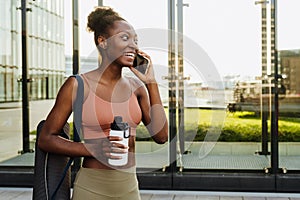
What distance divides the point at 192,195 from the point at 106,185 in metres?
4.04

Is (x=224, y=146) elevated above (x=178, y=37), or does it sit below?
below

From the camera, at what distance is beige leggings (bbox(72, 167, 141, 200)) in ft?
4.54

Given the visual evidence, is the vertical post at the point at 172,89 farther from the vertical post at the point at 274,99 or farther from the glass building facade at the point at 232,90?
the vertical post at the point at 274,99

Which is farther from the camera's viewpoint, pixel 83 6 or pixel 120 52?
pixel 83 6

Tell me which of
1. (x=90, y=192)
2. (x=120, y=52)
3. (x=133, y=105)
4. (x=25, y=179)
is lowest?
(x=25, y=179)

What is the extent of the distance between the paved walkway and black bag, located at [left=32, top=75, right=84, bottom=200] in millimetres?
3798

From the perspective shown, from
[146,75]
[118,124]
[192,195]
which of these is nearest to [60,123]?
[118,124]

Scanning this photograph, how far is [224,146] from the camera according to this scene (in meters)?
5.68

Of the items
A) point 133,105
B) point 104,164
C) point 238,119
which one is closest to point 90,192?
point 104,164

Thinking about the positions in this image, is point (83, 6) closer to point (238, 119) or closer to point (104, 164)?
point (238, 119)

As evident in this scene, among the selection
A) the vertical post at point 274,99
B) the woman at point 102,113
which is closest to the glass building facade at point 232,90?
the vertical post at point 274,99

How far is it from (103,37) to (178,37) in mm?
4252

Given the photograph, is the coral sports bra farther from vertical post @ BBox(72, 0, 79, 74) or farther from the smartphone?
vertical post @ BBox(72, 0, 79, 74)

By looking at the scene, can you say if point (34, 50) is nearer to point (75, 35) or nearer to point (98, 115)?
point (75, 35)
